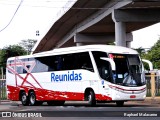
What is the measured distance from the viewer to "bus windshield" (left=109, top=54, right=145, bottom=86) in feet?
74.1

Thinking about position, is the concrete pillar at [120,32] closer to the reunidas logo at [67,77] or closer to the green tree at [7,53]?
the reunidas logo at [67,77]

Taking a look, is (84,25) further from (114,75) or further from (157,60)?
(157,60)

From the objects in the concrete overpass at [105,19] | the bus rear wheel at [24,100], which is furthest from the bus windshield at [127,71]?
the concrete overpass at [105,19]

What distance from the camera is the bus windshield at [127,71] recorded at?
2258 centimetres

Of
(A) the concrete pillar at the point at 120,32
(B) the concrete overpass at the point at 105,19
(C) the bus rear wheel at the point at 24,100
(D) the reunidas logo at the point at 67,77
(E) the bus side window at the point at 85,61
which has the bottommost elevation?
(C) the bus rear wheel at the point at 24,100

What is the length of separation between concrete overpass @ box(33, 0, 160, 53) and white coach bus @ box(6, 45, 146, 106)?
9.62 m

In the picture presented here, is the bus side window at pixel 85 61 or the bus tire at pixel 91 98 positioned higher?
the bus side window at pixel 85 61

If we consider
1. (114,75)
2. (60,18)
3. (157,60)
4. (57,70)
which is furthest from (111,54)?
(157,60)

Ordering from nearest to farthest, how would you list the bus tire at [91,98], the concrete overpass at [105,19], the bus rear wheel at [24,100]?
the bus tire at [91,98], the bus rear wheel at [24,100], the concrete overpass at [105,19]

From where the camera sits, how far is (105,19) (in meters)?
41.3

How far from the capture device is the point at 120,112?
8.73 metres

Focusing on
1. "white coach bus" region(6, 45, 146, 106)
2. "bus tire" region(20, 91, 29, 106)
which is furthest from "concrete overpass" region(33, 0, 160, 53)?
"bus tire" region(20, 91, 29, 106)

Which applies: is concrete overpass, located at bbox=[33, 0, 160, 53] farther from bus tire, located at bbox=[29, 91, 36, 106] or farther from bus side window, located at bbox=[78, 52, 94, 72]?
bus tire, located at bbox=[29, 91, 36, 106]

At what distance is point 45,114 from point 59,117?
0.31m
